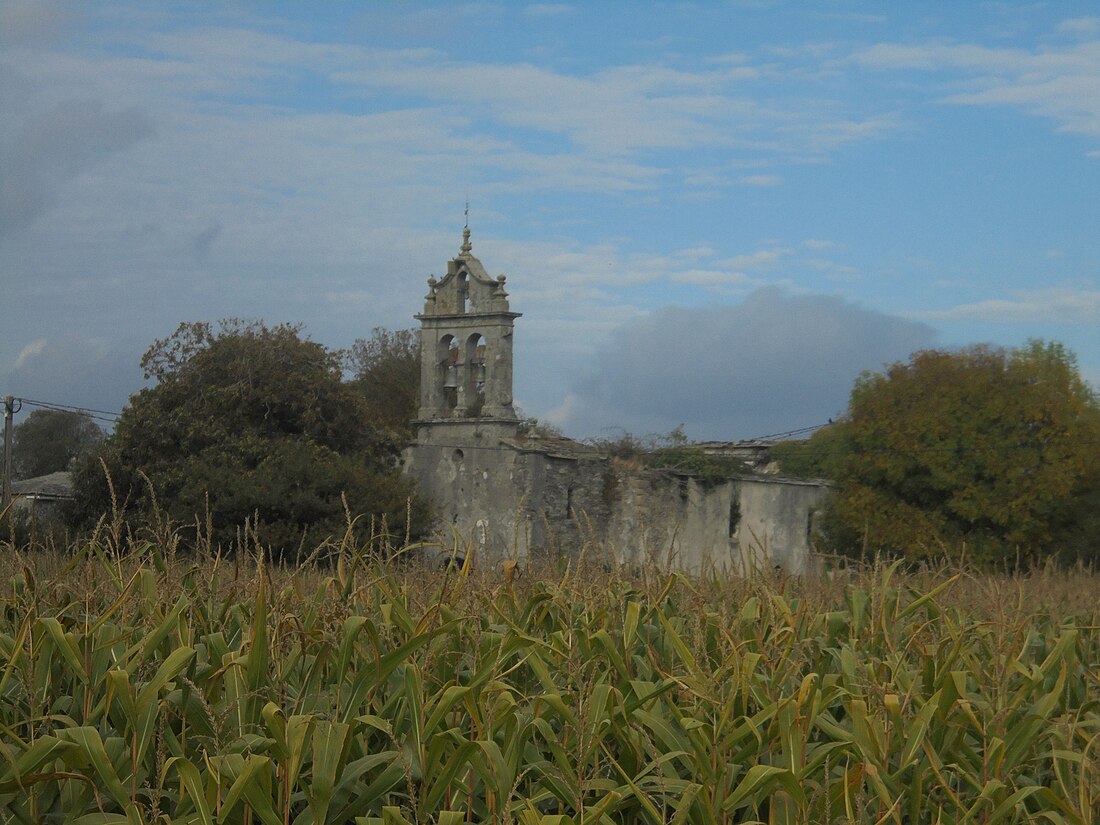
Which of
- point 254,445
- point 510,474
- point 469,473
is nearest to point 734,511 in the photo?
point 510,474

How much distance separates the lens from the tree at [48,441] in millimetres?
45688

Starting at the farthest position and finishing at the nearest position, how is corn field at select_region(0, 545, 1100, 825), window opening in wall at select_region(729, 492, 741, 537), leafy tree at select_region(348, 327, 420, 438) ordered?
leafy tree at select_region(348, 327, 420, 438) < window opening in wall at select_region(729, 492, 741, 537) < corn field at select_region(0, 545, 1100, 825)

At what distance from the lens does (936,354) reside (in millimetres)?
27625

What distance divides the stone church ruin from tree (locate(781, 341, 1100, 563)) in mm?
2673

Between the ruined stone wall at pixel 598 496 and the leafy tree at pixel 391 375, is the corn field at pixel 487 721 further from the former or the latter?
the leafy tree at pixel 391 375

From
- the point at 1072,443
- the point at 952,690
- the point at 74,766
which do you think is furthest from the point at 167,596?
the point at 1072,443

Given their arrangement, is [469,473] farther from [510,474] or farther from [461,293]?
[461,293]

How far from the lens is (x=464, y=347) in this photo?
29.4m

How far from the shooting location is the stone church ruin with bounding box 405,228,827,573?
28.9 metres

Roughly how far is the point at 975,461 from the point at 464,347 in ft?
37.7

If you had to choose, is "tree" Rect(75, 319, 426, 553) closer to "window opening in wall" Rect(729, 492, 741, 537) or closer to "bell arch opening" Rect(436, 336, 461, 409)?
"bell arch opening" Rect(436, 336, 461, 409)

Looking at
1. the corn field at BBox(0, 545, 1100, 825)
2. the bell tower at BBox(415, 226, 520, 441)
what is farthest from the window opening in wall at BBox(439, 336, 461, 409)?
the corn field at BBox(0, 545, 1100, 825)

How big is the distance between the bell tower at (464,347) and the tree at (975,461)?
7.80m

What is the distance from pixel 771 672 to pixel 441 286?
86.6 ft
